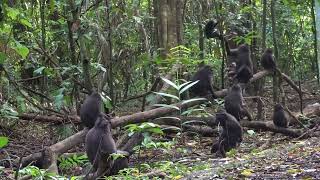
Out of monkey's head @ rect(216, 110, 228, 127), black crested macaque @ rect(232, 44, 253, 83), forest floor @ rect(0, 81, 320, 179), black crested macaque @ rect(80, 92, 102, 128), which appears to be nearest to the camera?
forest floor @ rect(0, 81, 320, 179)

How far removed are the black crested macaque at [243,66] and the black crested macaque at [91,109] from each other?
160 inches

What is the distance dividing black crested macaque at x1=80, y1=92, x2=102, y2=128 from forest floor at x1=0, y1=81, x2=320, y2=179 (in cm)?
87

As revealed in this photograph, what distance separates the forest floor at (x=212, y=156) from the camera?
565cm

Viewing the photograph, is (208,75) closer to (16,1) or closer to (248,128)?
(248,128)

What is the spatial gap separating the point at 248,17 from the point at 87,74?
8032mm

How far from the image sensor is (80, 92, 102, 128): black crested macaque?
8.41m

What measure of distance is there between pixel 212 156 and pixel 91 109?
2.22m

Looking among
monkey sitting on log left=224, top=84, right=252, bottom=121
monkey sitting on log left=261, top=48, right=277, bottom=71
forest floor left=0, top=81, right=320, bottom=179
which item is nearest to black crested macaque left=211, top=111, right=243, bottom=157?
forest floor left=0, top=81, right=320, bottom=179

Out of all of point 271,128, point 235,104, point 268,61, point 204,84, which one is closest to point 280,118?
point 271,128

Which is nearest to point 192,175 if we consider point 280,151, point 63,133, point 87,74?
point 280,151

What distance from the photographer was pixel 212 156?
8320 mm

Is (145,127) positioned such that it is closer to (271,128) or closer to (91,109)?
(91,109)

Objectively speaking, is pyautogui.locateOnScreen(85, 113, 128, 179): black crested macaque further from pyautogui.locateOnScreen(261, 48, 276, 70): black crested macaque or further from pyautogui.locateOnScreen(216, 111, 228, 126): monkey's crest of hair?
pyautogui.locateOnScreen(261, 48, 276, 70): black crested macaque

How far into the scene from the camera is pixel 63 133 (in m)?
9.52
